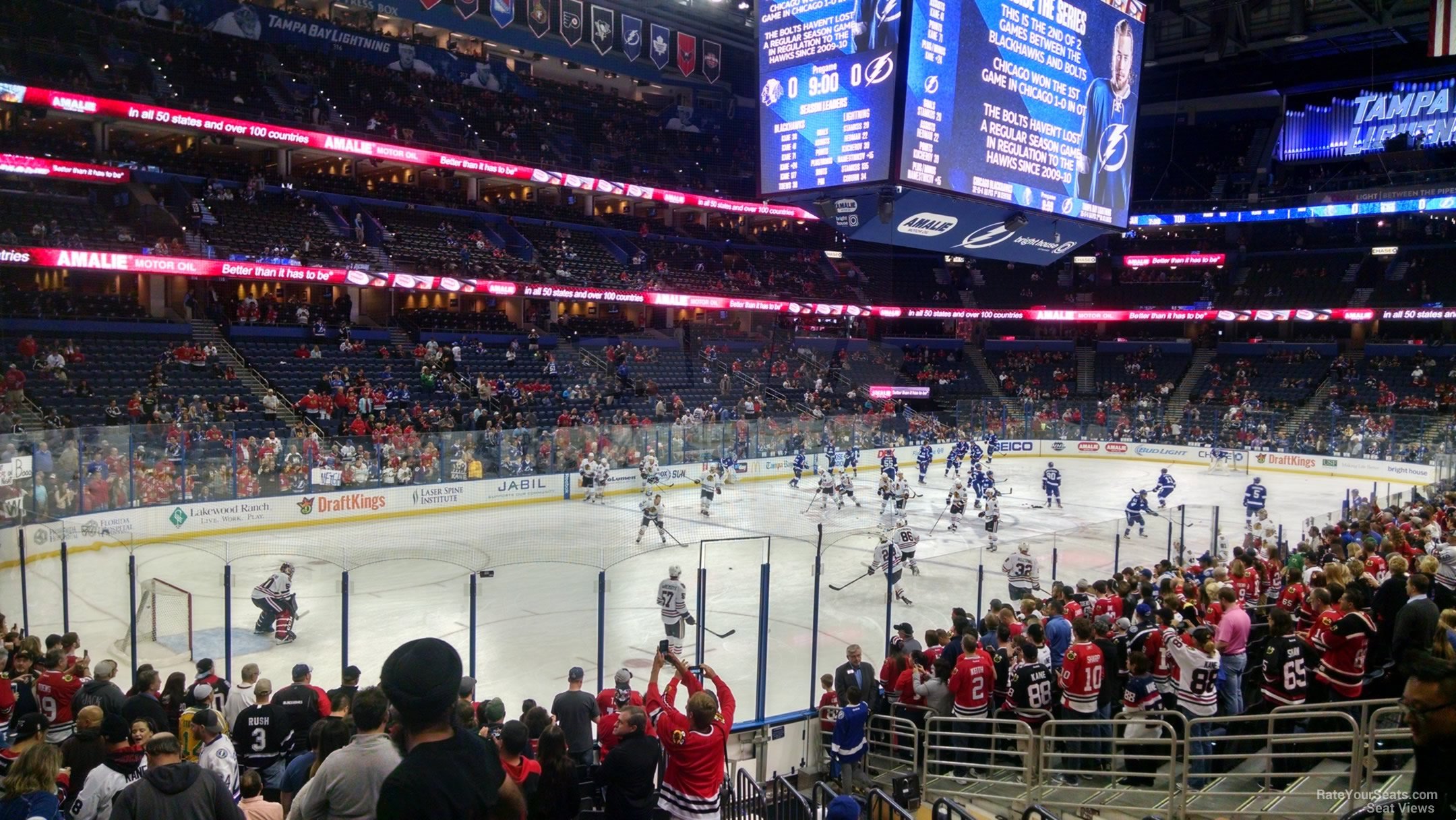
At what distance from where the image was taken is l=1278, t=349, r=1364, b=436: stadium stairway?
1448 inches

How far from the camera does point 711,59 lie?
48.2 meters

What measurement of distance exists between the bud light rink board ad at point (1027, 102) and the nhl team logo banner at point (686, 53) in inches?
1221

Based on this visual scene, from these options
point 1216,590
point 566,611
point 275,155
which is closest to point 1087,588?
point 1216,590

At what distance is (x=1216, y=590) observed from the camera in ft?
30.9

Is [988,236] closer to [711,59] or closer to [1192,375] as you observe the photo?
[711,59]

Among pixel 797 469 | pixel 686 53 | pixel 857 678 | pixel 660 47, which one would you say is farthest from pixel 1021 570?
pixel 686 53

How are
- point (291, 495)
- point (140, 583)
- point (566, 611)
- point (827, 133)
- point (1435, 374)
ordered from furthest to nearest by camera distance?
point (1435, 374) < point (291, 495) < point (827, 133) < point (566, 611) < point (140, 583)

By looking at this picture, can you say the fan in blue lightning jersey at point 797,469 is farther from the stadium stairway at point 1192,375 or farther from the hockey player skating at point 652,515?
the stadium stairway at point 1192,375

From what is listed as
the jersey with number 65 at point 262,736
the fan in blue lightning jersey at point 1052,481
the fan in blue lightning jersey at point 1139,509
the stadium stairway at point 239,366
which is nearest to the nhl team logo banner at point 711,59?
the stadium stairway at point 239,366

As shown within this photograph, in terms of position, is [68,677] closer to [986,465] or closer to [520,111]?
[986,465]

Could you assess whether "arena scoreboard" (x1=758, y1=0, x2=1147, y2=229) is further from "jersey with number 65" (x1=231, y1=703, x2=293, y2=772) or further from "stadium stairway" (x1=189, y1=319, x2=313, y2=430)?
"stadium stairway" (x1=189, y1=319, x2=313, y2=430)

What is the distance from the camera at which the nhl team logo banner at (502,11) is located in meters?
40.6

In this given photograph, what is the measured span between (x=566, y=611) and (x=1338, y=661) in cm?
1038

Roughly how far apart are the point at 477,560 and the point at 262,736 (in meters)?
11.7
